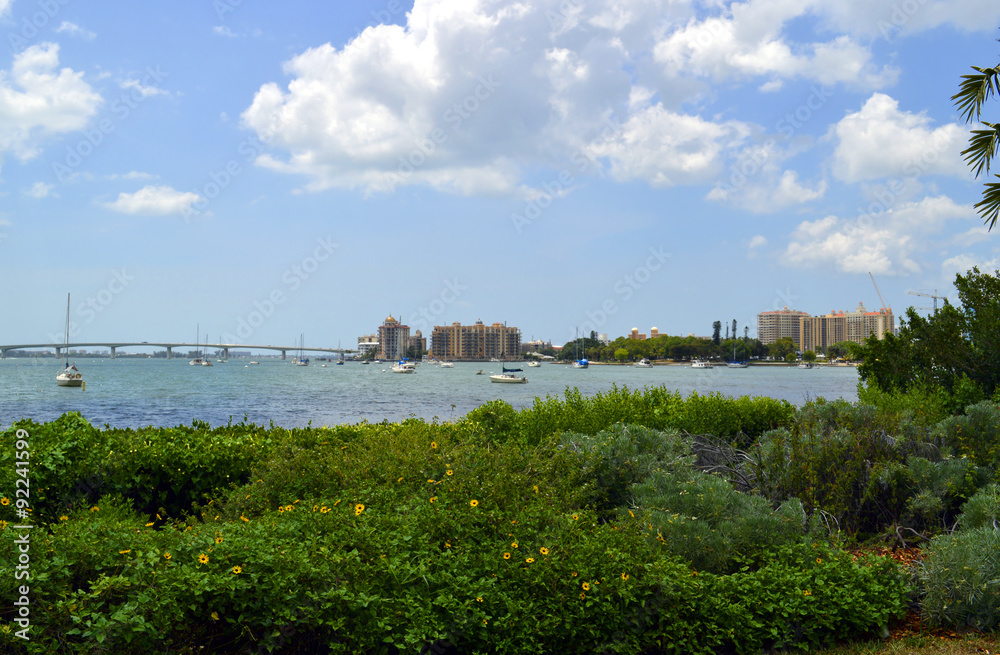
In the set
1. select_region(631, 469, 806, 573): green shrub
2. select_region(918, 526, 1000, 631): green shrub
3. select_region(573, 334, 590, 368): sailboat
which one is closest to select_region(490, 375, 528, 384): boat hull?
select_region(573, 334, 590, 368): sailboat

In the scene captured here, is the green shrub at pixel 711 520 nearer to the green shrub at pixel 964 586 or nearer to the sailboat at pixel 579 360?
the green shrub at pixel 964 586

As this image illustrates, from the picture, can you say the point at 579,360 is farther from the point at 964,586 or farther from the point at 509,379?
the point at 964,586

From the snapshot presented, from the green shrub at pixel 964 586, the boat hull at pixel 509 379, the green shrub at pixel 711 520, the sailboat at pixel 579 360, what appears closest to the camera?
the green shrub at pixel 964 586

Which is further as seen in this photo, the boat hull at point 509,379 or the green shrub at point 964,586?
the boat hull at point 509,379

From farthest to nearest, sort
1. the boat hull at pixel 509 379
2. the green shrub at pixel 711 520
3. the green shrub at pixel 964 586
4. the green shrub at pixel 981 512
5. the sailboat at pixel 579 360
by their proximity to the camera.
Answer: the sailboat at pixel 579 360
the boat hull at pixel 509 379
the green shrub at pixel 981 512
the green shrub at pixel 711 520
the green shrub at pixel 964 586

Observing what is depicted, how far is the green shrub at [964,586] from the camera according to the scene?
4.39m

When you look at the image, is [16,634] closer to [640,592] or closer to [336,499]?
[336,499]

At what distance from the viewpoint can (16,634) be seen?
10.4 ft

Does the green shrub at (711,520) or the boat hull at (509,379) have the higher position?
the green shrub at (711,520)

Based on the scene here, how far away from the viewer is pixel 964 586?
14.6ft

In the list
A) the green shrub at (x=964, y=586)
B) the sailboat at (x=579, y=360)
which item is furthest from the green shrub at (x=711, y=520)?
the sailboat at (x=579, y=360)

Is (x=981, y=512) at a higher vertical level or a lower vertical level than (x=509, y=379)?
higher

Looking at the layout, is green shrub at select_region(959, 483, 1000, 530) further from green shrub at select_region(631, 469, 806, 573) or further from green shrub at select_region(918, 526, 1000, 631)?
green shrub at select_region(631, 469, 806, 573)

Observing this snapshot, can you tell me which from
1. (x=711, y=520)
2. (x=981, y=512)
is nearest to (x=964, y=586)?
(x=981, y=512)
